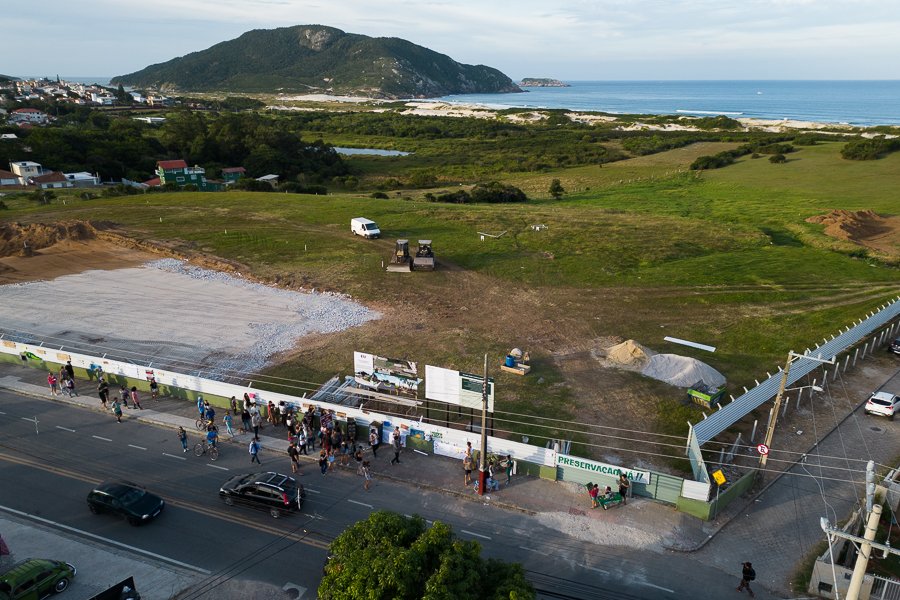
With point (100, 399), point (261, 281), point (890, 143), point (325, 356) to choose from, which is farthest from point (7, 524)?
point (890, 143)

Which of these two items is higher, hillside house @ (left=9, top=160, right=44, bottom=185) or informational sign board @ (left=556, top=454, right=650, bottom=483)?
hillside house @ (left=9, top=160, right=44, bottom=185)

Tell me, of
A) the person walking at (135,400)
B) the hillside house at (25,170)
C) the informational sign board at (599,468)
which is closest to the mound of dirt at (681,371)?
the informational sign board at (599,468)

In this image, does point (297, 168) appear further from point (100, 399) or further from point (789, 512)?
point (789, 512)

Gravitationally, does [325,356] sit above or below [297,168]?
below

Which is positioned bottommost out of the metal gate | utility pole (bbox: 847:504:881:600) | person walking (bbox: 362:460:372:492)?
person walking (bbox: 362:460:372:492)

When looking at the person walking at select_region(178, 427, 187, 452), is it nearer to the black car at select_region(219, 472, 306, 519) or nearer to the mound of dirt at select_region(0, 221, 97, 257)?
the black car at select_region(219, 472, 306, 519)

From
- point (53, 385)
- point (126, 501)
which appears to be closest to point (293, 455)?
point (126, 501)

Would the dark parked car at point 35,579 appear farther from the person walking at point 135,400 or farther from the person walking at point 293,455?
the person walking at point 135,400

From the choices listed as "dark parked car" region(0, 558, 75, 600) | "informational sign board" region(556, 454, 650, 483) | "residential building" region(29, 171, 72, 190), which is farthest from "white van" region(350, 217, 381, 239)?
"residential building" region(29, 171, 72, 190)
